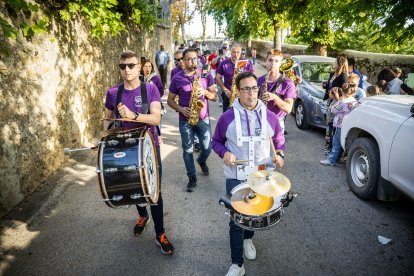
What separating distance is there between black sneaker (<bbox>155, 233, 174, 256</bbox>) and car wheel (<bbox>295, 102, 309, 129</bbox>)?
17.6ft

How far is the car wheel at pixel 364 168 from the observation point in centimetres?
394

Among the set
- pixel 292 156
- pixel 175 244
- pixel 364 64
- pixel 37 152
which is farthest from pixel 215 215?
pixel 364 64

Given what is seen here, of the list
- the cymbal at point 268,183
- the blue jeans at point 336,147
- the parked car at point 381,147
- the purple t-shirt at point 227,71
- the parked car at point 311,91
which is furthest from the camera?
the parked car at point 311,91

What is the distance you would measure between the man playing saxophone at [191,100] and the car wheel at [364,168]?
2.30 meters

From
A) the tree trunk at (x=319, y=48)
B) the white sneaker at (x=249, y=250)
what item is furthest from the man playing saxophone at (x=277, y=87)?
the tree trunk at (x=319, y=48)

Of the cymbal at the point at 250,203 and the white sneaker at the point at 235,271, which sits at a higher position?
the cymbal at the point at 250,203

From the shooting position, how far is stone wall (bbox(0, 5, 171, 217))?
3.97 meters

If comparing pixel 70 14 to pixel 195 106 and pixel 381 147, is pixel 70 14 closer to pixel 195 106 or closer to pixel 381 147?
pixel 195 106

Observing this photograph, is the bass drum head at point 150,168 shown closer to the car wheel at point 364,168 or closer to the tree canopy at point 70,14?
the tree canopy at point 70,14

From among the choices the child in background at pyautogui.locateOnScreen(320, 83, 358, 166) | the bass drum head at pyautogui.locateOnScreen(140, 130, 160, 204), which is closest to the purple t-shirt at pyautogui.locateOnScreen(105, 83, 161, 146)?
the bass drum head at pyautogui.locateOnScreen(140, 130, 160, 204)

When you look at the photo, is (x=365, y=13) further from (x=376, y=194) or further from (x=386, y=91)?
(x=376, y=194)

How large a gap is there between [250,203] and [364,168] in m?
2.88

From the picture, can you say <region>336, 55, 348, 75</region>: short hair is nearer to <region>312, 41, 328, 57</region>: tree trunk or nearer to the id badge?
the id badge

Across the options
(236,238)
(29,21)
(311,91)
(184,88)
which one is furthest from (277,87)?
(29,21)
